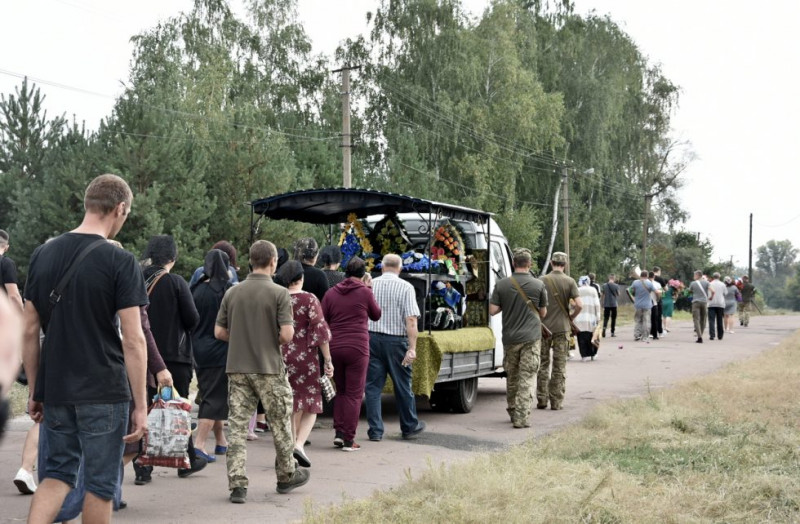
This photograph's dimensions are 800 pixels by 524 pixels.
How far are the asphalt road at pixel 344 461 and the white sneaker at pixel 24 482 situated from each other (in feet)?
0.24

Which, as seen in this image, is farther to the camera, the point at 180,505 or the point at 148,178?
the point at 148,178

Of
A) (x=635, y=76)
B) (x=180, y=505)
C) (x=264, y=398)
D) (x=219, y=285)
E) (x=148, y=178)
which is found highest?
(x=635, y=76)

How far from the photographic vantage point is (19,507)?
22.0ft

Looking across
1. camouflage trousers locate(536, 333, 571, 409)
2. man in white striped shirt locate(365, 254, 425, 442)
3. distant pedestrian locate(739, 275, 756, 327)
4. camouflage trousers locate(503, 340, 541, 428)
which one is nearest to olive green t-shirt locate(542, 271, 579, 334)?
camouflage trousers locate(536, 333, 571, 409)

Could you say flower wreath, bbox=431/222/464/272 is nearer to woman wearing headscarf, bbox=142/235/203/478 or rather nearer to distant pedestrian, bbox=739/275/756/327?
woman wearing headscarf, bbox=142/235/203/478

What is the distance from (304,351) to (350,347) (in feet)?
2.69

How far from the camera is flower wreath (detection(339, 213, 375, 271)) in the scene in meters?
13.0

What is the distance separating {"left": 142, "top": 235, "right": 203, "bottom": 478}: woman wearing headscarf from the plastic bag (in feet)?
4.70

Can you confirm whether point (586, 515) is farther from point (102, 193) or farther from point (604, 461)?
point (102, 193)

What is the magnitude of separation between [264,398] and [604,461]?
282 cm

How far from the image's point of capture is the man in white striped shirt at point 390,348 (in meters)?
9.95

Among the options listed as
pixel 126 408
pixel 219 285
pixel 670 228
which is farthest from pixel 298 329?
pixel 670 228

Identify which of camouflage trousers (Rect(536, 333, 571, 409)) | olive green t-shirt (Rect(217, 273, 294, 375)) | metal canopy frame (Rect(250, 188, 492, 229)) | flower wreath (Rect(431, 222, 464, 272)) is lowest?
camouflage trousers (Rect(536, 333, 571, 409))

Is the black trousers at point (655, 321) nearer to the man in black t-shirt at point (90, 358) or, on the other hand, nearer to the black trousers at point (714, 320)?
the black trousers at point (714, 320)
